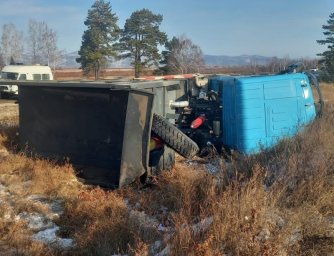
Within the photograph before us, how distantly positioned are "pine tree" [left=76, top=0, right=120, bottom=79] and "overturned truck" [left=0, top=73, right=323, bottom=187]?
35.9 meters

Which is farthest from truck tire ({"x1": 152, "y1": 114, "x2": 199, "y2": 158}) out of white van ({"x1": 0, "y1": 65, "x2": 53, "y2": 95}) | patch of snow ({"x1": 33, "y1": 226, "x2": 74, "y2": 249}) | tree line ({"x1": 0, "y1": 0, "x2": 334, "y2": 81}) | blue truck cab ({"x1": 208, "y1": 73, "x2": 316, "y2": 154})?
tree line ({"x1": 0, "y1": 0, "x2": 334, "y2": 81})

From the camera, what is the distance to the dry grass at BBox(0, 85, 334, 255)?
3831 millimetres

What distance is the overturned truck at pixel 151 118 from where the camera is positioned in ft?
21.8

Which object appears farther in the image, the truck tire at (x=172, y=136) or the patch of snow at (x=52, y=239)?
the truck tire at (x=172, y=136)

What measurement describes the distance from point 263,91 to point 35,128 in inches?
178

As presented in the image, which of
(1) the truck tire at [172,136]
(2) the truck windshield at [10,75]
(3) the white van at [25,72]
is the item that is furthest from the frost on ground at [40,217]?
(2) the truck windshield at [10,75]

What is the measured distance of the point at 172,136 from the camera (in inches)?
273

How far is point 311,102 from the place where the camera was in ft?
29.9

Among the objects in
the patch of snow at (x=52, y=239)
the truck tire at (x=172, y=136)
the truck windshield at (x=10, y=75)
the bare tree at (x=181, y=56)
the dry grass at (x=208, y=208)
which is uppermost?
the bare tree at (x=181, y=56)

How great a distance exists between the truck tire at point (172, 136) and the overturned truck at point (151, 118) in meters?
0.02

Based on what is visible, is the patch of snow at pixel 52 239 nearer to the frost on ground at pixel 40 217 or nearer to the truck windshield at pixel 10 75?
the frost on ground at pixel 40 217

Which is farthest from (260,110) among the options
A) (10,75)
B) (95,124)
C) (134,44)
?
(134,44)

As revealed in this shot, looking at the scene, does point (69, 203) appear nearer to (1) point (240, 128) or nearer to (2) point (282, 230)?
(2) point (282, 230)

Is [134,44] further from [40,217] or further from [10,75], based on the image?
[40,217]
